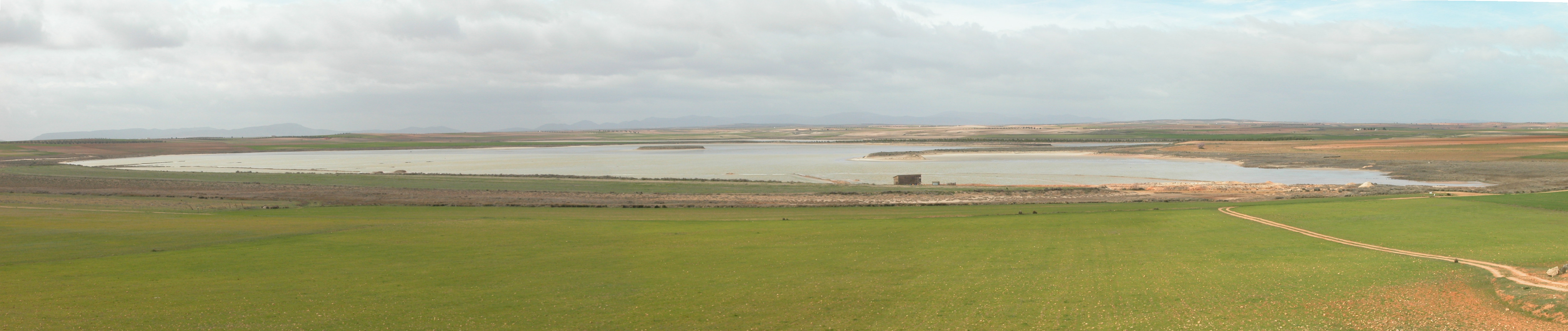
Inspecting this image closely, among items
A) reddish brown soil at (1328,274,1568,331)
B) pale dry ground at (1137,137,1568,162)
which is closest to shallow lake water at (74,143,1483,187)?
pale dry ground at (1137,137,1568,162)

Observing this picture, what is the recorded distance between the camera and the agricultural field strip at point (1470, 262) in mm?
11539

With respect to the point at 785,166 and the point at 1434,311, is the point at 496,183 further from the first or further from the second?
the point at 1434,311

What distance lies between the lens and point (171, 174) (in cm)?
6197

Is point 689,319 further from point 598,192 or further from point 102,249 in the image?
point 598,192

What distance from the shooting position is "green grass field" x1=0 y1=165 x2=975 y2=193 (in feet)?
150

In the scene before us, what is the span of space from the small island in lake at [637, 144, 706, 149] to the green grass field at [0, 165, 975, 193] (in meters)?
65.6

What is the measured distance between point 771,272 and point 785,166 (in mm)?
57321

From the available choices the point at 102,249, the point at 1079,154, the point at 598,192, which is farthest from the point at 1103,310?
the point at 1079,154

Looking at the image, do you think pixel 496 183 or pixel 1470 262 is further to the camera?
pixel 496 183

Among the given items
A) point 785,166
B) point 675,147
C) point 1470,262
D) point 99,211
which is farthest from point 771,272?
point 675,147

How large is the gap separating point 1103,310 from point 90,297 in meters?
14.4

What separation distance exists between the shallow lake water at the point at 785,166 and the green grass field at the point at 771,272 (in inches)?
1230

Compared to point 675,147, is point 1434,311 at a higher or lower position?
higher

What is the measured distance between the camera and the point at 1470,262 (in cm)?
1391
